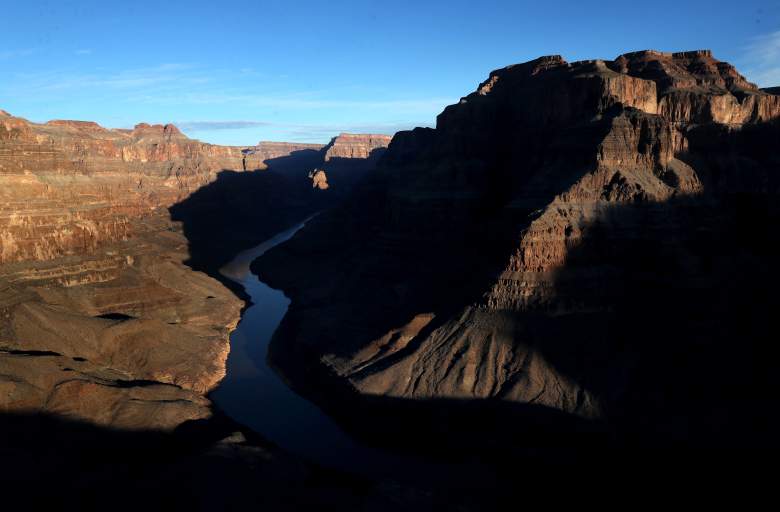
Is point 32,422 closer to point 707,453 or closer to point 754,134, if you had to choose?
point 707,453

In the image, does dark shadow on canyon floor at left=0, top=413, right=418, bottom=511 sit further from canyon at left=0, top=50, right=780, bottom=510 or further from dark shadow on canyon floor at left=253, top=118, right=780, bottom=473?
dark shadow on canyon floor at left=253, top=118, right=780, bottom=473

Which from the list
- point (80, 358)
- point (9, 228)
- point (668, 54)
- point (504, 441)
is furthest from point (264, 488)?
point (668, 54)

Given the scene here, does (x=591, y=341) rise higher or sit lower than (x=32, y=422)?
higher

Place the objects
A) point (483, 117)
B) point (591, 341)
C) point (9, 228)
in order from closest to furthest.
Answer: point (591, 341)
point (9, 228)
point (483, 117)

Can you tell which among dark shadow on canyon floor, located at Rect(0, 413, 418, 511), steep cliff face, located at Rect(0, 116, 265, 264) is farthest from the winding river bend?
steep cliff face, located at Rect(0, 116, 265, 264)

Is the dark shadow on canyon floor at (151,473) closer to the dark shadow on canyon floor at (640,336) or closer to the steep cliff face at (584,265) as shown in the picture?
the dark shadow on canyon floor at (640,336)

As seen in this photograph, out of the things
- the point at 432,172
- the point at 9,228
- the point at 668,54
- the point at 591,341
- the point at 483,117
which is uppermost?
the point at 668,54
